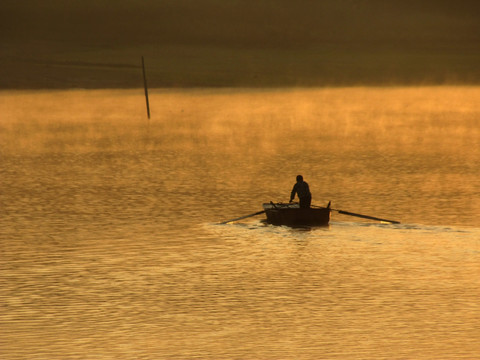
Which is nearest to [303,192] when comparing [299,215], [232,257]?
[299,215]

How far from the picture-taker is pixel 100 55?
179250mm

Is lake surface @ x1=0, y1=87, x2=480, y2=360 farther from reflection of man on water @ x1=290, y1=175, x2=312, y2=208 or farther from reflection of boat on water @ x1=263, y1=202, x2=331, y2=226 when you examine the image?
reflection of man on water @ x1=290, y1=175, x2=312, y2=208

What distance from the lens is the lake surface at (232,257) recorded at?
21.9 metres

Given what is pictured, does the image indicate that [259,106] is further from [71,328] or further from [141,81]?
[71,328]

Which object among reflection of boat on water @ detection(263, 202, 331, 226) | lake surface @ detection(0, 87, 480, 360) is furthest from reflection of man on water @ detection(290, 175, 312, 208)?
lake surface @ detection(0, 87, 480, 360)

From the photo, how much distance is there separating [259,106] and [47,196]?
99.4 metres

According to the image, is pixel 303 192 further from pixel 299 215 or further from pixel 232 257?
pixel 232 257

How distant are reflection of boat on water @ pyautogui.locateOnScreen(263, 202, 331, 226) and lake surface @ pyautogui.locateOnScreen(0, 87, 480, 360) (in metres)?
0.46

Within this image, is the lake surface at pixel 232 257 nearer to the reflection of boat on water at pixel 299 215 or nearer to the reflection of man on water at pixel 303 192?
the reflection of boat on water at pixel 299 215

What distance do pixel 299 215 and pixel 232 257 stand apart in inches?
159

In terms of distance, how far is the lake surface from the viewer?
2186 cm

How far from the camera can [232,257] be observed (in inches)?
1220

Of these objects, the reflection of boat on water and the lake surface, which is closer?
the lake surface

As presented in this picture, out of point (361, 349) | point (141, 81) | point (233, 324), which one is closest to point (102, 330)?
point (233, 324)
